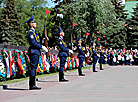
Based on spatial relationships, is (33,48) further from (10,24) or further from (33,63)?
(10,24)

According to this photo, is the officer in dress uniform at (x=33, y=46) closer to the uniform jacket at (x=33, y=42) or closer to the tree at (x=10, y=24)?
the uniform jacket at (x=33, y=42)

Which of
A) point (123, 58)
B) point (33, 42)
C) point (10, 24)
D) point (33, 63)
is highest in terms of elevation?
point (10, 24)

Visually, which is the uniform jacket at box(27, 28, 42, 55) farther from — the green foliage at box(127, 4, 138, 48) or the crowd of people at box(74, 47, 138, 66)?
the green foliage at box(127, 4, 138, 48)

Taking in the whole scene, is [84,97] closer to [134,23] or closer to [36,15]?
[134,23]

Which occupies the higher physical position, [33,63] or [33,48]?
[33,48]

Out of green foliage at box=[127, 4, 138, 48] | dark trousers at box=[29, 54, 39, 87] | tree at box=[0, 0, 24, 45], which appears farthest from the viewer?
tree at box=[0, 0, 24, 45]

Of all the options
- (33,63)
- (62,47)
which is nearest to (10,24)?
(62,47)

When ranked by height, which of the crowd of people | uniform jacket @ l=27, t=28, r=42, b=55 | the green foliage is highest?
the green foliage

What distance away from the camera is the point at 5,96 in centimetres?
1164

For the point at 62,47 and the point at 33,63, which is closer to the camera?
the point at 33,63

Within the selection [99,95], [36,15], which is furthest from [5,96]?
[36,15]

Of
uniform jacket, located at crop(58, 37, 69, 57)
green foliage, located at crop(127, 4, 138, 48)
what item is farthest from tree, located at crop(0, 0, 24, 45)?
uniform jacket, located at crop(58, 37, 69, 57)

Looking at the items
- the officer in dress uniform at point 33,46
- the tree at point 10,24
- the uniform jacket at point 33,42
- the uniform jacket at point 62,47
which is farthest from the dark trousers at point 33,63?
the tree at point 10,24

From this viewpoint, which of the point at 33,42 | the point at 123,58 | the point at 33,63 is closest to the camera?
the point at 33,42
